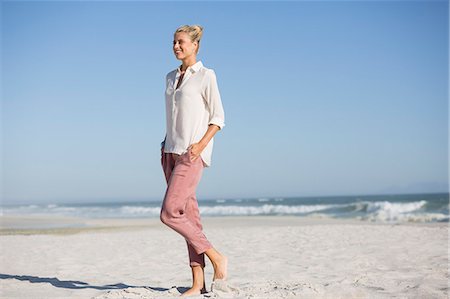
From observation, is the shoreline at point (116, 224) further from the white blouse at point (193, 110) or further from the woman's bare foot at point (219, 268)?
the white blouse at point (193, 110)

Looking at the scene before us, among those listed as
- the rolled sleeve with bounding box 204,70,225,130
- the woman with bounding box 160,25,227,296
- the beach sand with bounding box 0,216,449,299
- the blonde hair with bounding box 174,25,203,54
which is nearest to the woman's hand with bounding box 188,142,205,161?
the woman with bounding box 160,25,227,296

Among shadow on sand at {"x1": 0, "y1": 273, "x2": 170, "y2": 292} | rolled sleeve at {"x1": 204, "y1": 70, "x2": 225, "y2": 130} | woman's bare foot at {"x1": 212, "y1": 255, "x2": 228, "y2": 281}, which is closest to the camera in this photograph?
rolled sleeve at {"x1": 204, "y1": 70, "x2": 225, "y2": 130}

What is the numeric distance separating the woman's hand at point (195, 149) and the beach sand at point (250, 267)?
37.5 inches

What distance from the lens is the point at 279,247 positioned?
707 cm

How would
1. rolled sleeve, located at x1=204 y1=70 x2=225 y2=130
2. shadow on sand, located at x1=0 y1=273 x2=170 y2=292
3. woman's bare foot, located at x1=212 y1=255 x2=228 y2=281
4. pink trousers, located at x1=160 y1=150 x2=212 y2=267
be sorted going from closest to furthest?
pink trousers, located at x1=160 y1=150 x2=212 y2=267, rolled sleeve, located at x1=204 y1=70 x2=225 y2=130, woman's bare foot, located at x1=212 y1=255 x2=228 y2=281, shadow on sand, located at x1=0 y1=273 x2=170 y2=292

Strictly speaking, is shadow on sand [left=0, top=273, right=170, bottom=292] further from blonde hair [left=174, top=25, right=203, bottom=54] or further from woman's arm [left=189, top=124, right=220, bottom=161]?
blonde hair [left=174, top=25, right=203, bottom=54]

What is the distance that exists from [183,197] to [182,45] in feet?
3.52

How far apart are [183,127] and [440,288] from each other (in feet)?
7.80

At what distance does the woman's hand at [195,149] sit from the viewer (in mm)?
3342

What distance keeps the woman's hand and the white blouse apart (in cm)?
6

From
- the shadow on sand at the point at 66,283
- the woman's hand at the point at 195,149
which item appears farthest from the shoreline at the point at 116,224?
the woman's hand at the point at 195,149

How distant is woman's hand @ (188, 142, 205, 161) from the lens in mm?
3342

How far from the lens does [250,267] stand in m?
5.34

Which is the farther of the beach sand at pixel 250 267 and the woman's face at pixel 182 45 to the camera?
the beach sand at pixel 250 267
